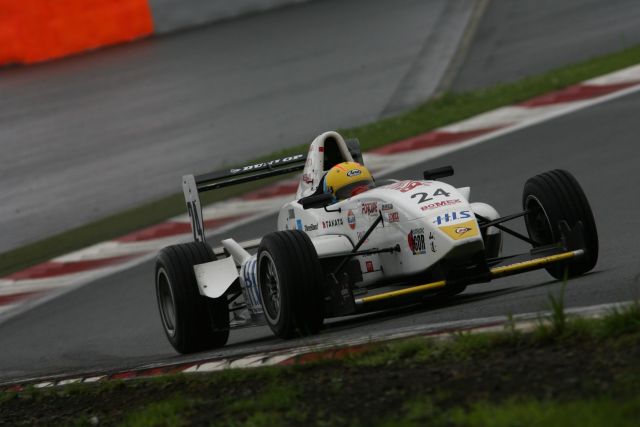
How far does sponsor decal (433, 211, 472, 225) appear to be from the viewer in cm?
755

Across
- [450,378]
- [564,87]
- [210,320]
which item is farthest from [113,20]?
[450,378]

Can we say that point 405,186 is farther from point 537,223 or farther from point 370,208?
point 537,223

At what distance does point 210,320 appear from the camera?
8.95 meters

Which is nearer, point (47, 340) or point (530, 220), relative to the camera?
point (530, 220)

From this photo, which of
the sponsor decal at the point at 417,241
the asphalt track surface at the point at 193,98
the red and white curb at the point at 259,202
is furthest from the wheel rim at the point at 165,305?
the asphalt track surface at the point at 193,98

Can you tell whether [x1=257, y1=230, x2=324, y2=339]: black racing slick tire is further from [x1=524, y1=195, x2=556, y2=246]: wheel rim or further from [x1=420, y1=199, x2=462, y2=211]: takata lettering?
Answer: [x1=524, y1=195, x2=556, y2=246]: wheel rim

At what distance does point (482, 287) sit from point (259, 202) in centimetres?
500

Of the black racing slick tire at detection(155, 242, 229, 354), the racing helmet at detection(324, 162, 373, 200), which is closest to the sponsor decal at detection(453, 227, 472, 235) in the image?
the racing helmet at detection(324, 162, 373, 200)

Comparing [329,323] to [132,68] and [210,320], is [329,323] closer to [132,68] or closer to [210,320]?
[210,320]

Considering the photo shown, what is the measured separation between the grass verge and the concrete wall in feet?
63.1

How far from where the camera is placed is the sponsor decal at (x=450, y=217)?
7.55 m

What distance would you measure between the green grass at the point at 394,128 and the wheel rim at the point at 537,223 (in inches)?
252

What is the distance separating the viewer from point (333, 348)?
6289mm

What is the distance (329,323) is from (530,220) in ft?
→ 5.02
